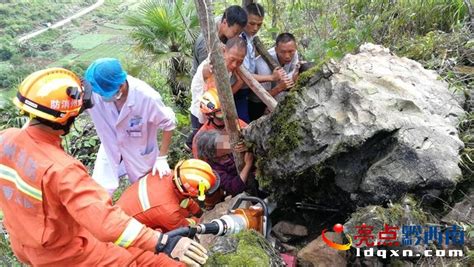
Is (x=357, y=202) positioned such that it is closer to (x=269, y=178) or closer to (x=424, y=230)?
(x=424, y=230)

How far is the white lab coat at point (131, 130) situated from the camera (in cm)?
353

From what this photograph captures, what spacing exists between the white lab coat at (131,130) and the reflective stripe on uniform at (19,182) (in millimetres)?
1296

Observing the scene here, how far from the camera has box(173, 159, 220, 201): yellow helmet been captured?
116 inches

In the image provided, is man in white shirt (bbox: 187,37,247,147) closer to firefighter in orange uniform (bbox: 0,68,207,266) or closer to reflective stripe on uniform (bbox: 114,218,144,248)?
firefighter in orange uniform (bbox: 0,68,207,266)

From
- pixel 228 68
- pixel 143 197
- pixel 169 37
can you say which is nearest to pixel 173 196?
pixel 143 197

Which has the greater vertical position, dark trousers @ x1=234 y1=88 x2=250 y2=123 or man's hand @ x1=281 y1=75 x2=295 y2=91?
man's hand @ x1=281 y1=75 x2=295 y2=91

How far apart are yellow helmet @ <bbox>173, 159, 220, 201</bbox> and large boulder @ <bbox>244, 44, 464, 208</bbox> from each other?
0.59m

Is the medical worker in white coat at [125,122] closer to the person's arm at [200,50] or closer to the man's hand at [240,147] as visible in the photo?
the man's hand at [240,147]

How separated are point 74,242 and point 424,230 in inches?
86.4

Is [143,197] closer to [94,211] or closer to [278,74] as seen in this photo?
[94,211]

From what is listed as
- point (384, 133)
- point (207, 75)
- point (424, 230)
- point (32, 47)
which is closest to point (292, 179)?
point (384, 133)

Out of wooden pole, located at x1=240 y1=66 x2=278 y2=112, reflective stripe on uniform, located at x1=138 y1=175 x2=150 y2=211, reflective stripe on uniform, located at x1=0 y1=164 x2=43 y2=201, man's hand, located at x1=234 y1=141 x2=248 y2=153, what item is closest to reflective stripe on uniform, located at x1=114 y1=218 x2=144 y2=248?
reflective stripe on uniform, located at x1=0 y1=164 x2=43 y2=201

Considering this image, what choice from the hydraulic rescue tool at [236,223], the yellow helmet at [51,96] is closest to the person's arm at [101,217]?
the hydraulic rescue tool at [236,223]

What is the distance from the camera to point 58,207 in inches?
87.1
